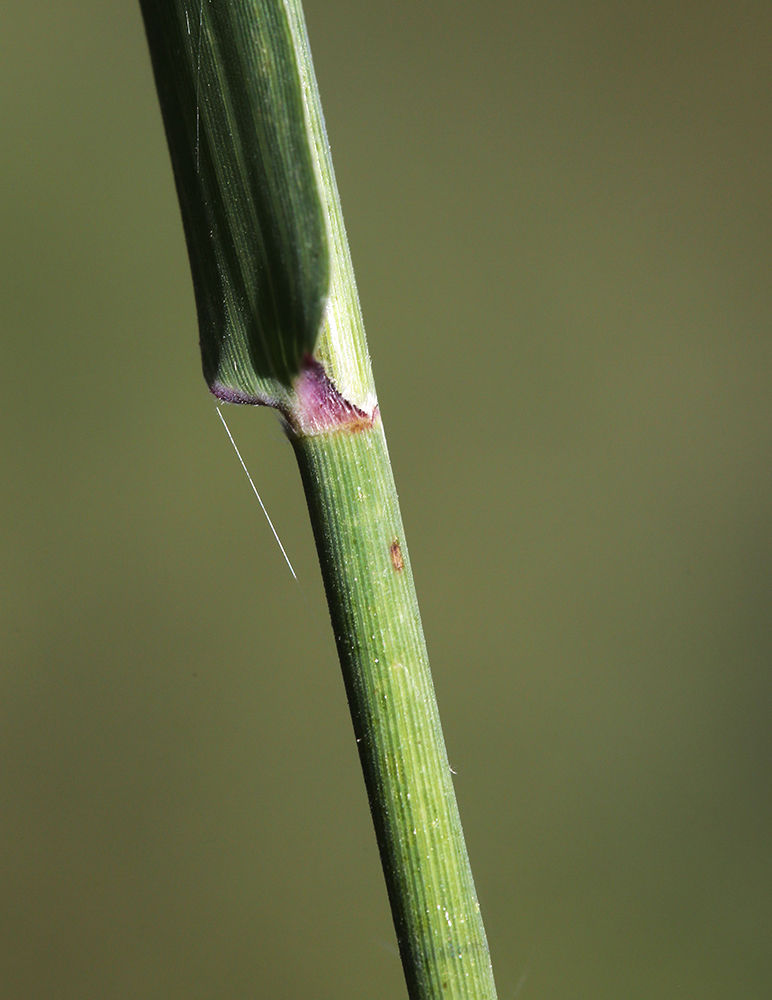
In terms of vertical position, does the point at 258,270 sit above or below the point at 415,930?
above

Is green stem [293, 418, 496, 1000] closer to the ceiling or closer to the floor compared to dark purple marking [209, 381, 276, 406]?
closer to the floor

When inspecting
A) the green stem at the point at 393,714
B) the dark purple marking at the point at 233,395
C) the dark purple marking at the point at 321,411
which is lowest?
the green stem at the point at 393,714

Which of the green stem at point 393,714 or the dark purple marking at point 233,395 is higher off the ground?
the dark purple marking at point 233,395

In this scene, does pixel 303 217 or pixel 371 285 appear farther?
pixel 371 285

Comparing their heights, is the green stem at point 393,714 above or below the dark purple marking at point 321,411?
below

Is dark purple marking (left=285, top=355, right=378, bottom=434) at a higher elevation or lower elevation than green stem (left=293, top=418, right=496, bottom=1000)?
higher

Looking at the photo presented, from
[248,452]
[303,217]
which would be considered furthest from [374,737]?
[248,452]

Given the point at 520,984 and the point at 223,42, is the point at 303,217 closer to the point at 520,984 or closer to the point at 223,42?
the point at 223,42

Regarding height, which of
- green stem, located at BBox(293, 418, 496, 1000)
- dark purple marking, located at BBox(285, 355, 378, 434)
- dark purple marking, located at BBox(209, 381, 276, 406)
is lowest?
green stem, located at BBox(293, 418, 496, 1000)
